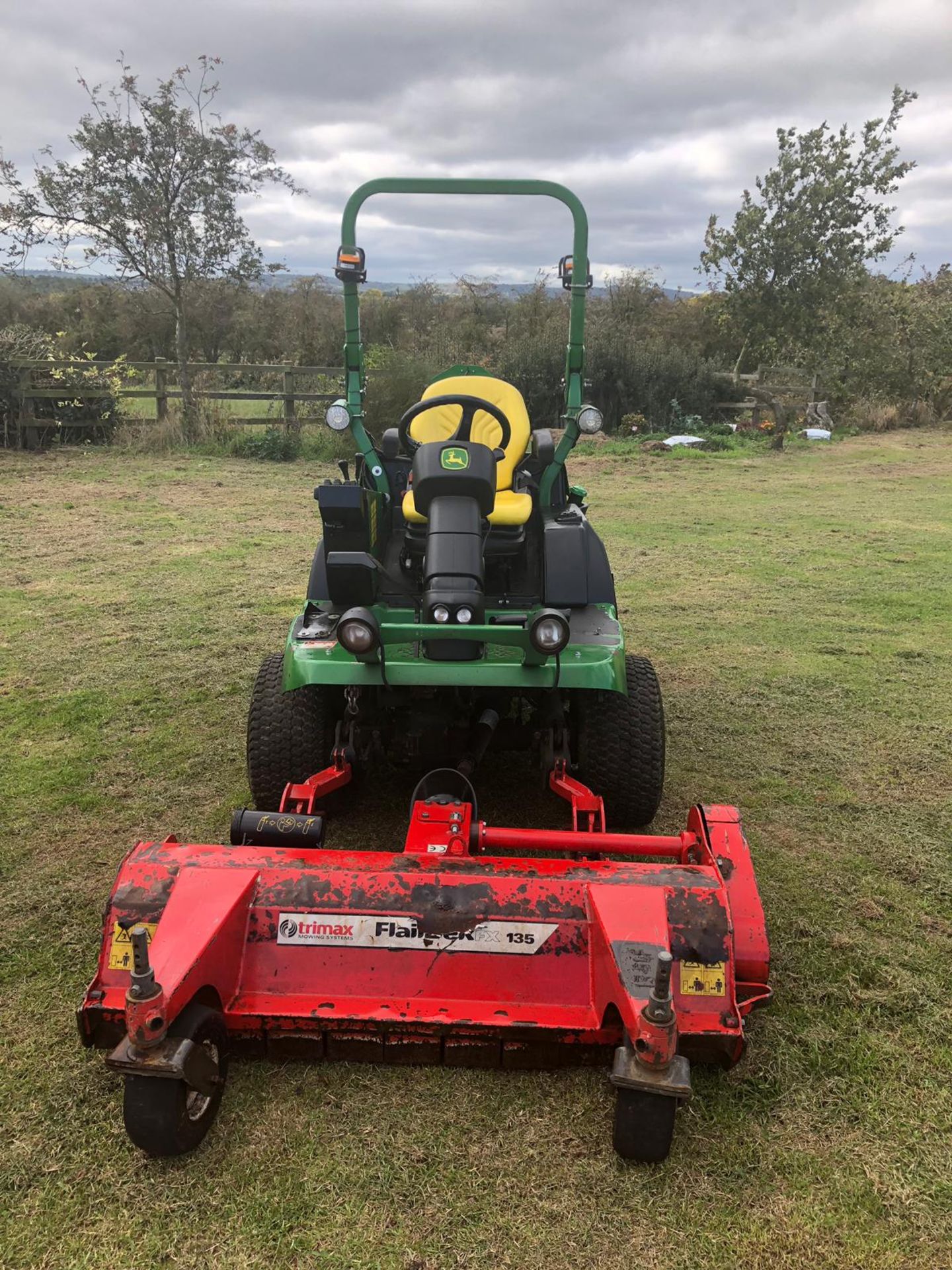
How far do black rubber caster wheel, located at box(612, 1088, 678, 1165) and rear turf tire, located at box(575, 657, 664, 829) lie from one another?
131cm

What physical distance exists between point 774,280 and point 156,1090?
62.5ft

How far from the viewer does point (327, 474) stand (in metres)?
11.9

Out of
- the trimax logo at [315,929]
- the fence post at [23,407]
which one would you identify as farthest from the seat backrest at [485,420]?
the fence post at [23,407]

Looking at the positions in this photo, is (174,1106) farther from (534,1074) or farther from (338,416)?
(338,416)

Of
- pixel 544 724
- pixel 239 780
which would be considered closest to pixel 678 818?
pixel 544 724

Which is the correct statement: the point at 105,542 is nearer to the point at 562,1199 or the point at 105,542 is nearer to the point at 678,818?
the point at 678,818

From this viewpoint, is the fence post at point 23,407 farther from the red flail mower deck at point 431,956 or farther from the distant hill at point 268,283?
the red flail mower deck at point 431,956

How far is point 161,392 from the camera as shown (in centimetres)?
1325

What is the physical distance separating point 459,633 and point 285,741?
0.80 metres

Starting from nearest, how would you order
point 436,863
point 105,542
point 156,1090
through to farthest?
point 156,1090
point 436,863
point 105,542

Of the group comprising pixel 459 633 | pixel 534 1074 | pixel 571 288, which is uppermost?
pixel 571 288

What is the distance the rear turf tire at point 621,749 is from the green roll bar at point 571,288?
1.17 meters

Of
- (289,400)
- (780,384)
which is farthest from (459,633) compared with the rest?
(780,384)

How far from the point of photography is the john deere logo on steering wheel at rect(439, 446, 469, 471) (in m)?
3.25
